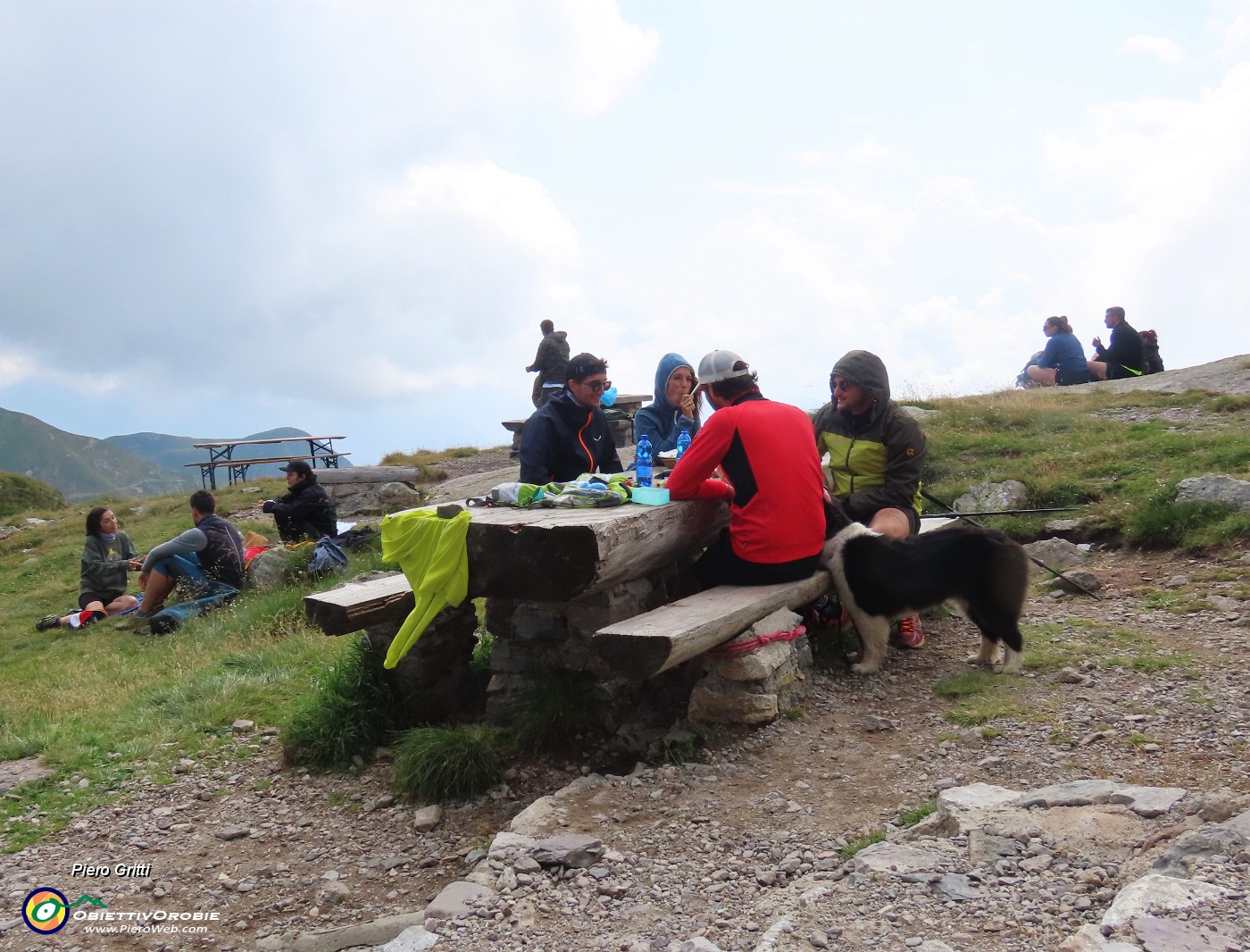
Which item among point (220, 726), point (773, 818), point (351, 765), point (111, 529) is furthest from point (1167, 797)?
point (111, 529)

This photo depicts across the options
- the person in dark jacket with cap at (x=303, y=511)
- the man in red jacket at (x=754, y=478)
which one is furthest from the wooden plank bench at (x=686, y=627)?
the person in dark jacket with cap at (x=303, y=511)

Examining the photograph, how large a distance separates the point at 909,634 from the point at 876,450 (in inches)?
46.7

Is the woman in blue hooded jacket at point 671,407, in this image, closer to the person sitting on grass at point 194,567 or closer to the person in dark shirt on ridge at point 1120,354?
the person sitting on grass at point 194,567

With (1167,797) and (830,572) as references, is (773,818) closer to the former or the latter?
(1167,797)

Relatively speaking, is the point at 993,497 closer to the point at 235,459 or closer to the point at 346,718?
the point at 346,718

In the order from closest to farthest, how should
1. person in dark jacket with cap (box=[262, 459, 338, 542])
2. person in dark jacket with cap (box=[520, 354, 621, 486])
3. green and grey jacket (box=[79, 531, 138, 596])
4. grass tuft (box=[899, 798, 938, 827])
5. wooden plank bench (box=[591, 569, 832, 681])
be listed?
grass tuft (box=[899, 798, 938, 827]) < wooden plank bench (box=[591, 569, 832, 681]) < person in dark jacket with cap (box=[520, 354, 621, 486]) < green and grey jacket (box=[79, 531, 138, 596]) < person in dark jacket with cap (box=[262, 459, 338, 542])

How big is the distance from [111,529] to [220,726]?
19.1 feet

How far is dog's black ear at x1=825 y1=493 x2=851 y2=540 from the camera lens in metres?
5.65

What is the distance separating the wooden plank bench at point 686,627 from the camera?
404cm

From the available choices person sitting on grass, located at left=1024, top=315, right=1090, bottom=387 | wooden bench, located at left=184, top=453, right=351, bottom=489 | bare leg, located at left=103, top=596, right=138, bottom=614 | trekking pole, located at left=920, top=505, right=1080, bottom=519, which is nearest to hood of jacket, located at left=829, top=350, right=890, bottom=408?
trekking pole, located at left=920, top=505, right=1080, bottom=519

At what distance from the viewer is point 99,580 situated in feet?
34.4

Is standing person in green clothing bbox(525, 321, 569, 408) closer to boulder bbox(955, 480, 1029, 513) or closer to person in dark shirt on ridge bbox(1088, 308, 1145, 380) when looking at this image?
boulder bbox(955, 480, 1029, 513)

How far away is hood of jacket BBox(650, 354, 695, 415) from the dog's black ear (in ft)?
6.79

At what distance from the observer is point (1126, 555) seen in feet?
24.5
